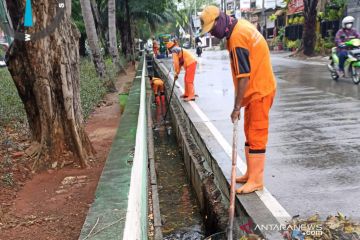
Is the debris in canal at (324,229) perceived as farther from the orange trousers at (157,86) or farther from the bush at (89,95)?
the orange trousers at (157,86)

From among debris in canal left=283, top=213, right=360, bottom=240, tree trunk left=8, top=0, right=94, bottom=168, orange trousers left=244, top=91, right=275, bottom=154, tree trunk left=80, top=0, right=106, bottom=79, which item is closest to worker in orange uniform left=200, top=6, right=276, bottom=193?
orange trousers left=244, top=91, right=275, bottom=154

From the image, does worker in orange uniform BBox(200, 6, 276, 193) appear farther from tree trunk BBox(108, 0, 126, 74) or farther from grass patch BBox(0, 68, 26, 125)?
tree trunk BBox(108, 0, 126, 74)

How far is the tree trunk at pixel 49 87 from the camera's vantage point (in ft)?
16.4

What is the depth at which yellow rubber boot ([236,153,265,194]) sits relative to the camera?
4.07m

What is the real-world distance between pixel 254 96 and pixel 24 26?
2830 mm

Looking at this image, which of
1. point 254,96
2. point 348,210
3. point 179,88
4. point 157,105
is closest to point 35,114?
point 254,96

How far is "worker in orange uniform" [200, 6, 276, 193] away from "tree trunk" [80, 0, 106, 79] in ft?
34.3

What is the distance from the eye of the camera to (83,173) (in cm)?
523

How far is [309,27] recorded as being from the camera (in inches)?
918

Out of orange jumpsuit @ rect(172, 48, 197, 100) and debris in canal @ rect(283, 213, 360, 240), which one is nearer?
debris in canal @ rect(283, 213, 360, 240)

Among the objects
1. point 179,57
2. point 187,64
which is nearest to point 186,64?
point 187,64

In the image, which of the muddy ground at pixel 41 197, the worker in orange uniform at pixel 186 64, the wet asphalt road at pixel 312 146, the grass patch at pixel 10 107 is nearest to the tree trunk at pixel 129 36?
the grass patch at pixel 10 107

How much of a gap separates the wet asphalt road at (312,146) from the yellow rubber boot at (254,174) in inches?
8.8

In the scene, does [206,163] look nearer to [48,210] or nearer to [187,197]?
[187,197]
